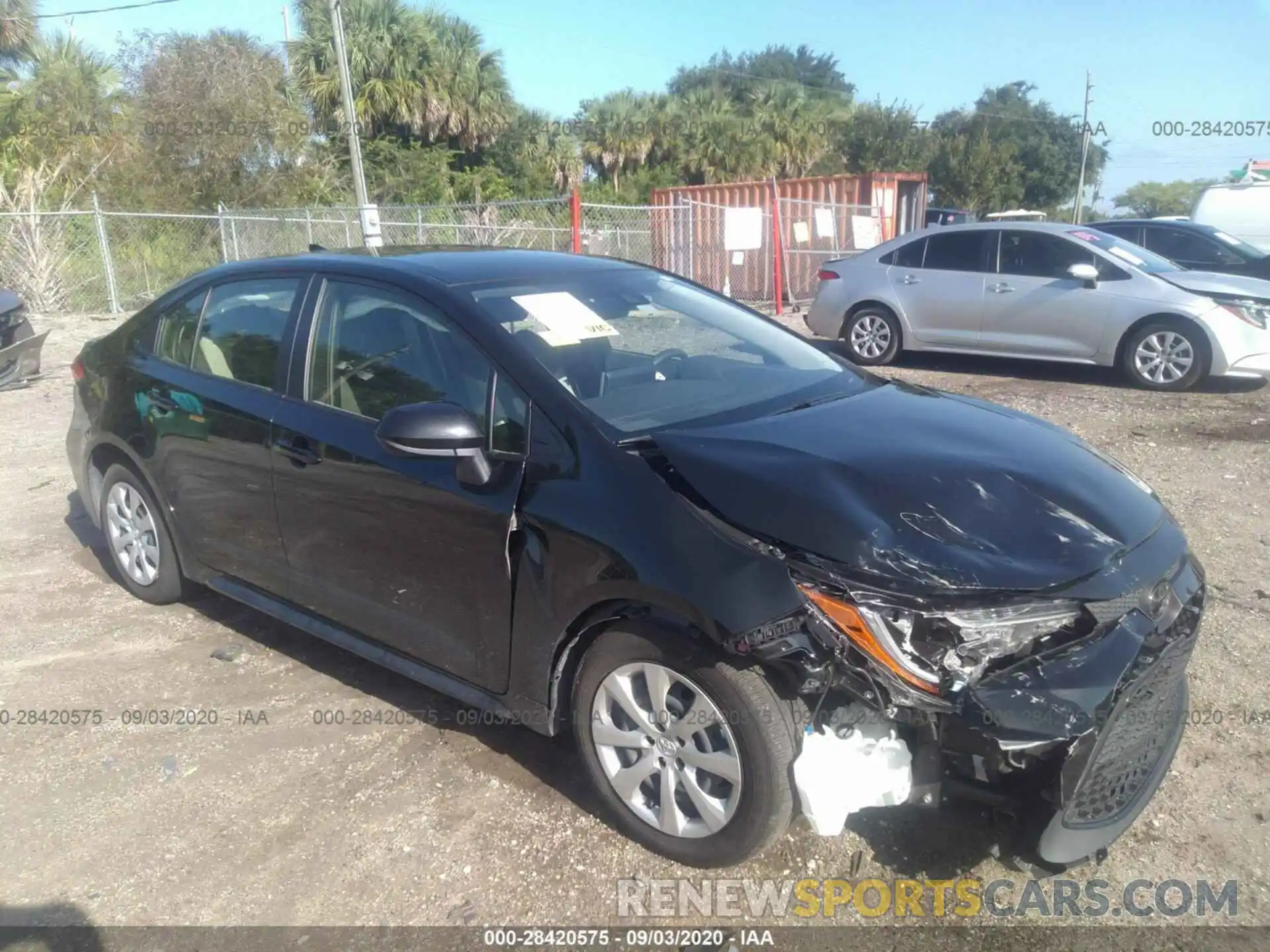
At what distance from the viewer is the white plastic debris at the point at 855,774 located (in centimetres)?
254

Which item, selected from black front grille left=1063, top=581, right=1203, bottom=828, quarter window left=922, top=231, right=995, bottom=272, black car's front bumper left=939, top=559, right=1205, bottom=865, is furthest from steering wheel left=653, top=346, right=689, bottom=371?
quarter window left=922, top=231, right=995, bottom=272

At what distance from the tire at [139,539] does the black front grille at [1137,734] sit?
379cm

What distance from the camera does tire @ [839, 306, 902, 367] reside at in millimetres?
A: 10898

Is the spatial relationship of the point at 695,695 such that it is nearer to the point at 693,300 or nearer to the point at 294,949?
the point at 294,949

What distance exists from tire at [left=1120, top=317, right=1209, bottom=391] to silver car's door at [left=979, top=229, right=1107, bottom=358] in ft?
1.09

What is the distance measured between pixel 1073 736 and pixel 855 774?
524mm

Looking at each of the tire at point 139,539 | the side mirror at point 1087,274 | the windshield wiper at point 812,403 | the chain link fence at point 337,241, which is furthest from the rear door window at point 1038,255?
the tire at point 139,539

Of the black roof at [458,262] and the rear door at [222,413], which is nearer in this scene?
the black roof at [458,262]

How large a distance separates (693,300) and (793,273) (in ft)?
47.0

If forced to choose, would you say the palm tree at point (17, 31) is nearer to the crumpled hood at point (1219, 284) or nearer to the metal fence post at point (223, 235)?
the metal fence post at point (223, 235)

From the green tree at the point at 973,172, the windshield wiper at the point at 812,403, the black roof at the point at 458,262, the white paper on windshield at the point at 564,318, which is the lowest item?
the windshield wiper at the point at 812,403

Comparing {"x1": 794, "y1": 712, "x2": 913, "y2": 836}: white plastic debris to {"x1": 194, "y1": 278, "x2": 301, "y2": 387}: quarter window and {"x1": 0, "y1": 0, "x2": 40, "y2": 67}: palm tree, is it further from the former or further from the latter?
{"x1": 0, "y1": 0, "x2": 40, "y2": 67}: palm tree

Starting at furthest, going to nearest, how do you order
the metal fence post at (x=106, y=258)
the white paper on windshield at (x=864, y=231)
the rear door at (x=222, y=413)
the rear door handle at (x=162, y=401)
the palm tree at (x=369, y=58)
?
the palm tree at (x=369, y=58), the white paper on windshield at (x=864, y=231), the metal fence post at (x=106, y=258), the rear door handle at (x=162, y=401), the rear door at (x=222, y=413)

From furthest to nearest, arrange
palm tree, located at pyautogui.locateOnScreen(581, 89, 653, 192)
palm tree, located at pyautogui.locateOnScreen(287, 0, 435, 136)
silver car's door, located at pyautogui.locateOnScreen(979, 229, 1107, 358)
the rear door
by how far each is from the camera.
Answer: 1. palm tree, located at pyautogui.locateOnScreen(581, 89, 653, 192)
2. palm tree, located at pyautogui.locateOnScreen(287, 0, 435, 136)
3. silver car's door, located at pyautogui.locateOnScreen(979, 229, 1107, 358)
4. the rear door
